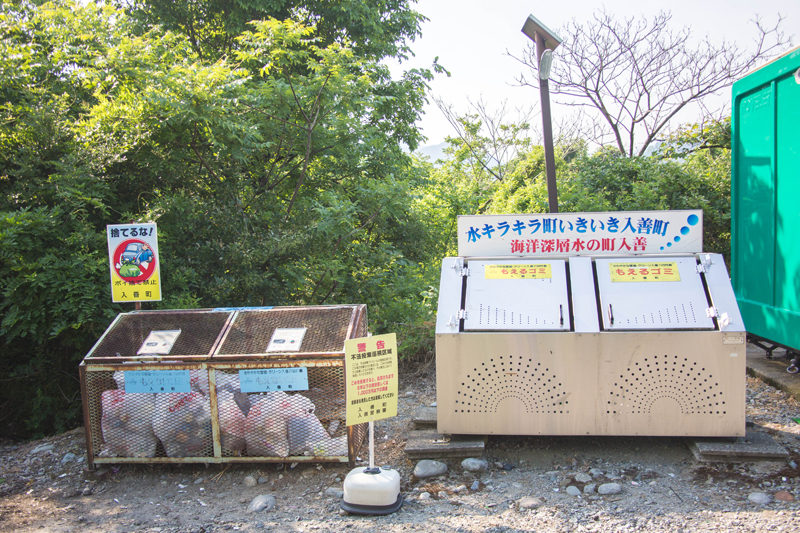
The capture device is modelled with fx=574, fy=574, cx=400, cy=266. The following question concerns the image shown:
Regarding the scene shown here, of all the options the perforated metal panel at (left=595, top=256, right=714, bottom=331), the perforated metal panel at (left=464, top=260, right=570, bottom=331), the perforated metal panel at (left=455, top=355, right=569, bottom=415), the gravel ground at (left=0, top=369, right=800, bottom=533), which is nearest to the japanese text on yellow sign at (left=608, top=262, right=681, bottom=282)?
the perforated metal panel at (left=595, top=256, right=714, bottom=331)

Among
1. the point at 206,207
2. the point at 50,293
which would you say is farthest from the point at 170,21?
the point at 50,293

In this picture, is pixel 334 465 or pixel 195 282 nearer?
pixel 334 465

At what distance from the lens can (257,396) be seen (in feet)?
13.8

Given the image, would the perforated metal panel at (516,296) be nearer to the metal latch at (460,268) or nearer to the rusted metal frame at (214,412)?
the metal latch at (460,268)

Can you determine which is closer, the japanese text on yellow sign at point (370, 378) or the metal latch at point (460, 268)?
the japanese text on yellow sign at point (370, 378)

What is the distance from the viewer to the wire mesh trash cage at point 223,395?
13.5 ft

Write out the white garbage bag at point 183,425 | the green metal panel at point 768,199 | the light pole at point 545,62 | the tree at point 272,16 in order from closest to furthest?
the white garbage bag at point 183,425, the green metal panel at point 768,199, the light pole at point 545,62, the tree at point 272,16

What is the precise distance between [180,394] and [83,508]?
92 centimetres

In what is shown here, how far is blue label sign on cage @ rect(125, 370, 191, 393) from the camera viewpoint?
165 inches

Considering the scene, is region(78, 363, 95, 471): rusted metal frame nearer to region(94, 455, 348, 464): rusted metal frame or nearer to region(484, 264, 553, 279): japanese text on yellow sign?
region(94, 455, 348, 464): rusted metal frame

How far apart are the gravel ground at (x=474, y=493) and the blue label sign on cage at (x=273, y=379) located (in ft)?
2.04

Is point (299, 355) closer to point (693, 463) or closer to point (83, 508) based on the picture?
point (83, 508)

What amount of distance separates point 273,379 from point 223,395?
42cm

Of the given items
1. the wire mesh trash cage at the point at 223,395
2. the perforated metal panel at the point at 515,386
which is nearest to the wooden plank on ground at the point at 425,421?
the wire mesh trash cage at the point at 223,395
